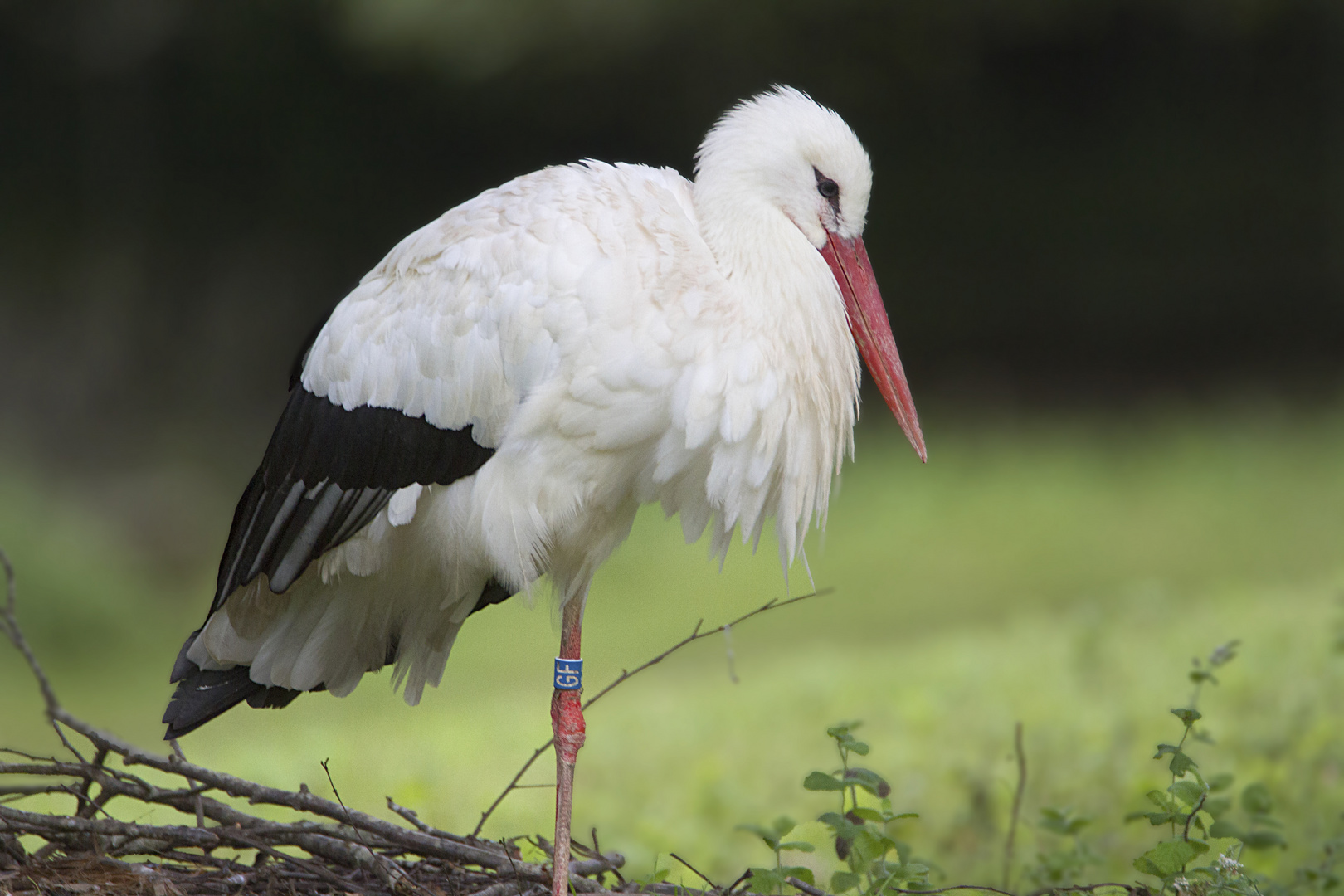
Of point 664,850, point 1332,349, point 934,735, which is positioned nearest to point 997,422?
point 1332,349

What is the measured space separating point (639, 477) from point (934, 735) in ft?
6.35

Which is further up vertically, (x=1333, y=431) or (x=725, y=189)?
(x=1333, y=431)

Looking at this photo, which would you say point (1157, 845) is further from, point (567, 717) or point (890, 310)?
point (890, 310)

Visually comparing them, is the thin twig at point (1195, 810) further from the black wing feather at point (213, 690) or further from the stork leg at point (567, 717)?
the black wing feather at point (213, 690)

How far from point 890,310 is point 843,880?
22.4 ft

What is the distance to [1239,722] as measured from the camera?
3.51 meters

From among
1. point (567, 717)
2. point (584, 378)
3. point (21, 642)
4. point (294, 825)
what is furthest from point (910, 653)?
point (21, 642)

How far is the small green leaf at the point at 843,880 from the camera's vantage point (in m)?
2.04

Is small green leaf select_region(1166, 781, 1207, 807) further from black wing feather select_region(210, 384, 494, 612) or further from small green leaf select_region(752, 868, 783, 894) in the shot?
black wing feather select_region(210, 384, 494, 612)

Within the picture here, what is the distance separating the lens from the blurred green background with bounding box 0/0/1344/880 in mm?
4355

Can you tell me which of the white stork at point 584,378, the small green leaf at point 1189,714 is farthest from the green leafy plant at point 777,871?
the small green leaf at point 1189,714

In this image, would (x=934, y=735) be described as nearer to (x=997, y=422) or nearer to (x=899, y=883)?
(x=899, y=883)

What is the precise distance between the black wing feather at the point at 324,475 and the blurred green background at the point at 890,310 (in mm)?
1544

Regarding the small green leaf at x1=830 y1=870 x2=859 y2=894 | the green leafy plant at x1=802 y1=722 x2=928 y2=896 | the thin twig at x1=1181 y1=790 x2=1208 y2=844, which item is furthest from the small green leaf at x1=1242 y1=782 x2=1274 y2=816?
the small green leaf at x1=830 y1=870 x2=859 y2=894
